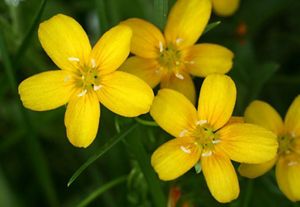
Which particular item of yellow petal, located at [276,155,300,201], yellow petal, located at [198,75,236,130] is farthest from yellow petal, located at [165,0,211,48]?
yellow petal, located at [276,155,300,201]

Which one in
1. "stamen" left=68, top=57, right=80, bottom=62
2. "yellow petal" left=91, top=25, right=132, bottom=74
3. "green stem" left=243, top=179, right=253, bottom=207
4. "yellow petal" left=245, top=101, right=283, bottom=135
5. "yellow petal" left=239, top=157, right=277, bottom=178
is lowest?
"green stem" left=243, top=179, right=253, bottom=207

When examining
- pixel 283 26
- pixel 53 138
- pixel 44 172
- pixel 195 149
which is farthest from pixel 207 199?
pixel 283 26

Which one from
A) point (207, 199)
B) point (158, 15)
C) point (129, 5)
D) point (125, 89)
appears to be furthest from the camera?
point (129, 5)

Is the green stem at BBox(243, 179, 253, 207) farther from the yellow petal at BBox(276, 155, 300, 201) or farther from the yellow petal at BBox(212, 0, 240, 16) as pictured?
the yellow petal at BBox(212, 0, 240, 16)

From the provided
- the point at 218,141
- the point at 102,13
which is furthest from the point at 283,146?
the point at 102,13

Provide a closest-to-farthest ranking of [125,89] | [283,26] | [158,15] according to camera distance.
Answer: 1. [125,89]
2. [158,15]
3. [283,26]

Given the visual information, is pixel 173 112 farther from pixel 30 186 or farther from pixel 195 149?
pixel 30 186

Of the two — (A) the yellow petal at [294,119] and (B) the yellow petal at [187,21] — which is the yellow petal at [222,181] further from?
(B) the yellow petal at [187,21]
